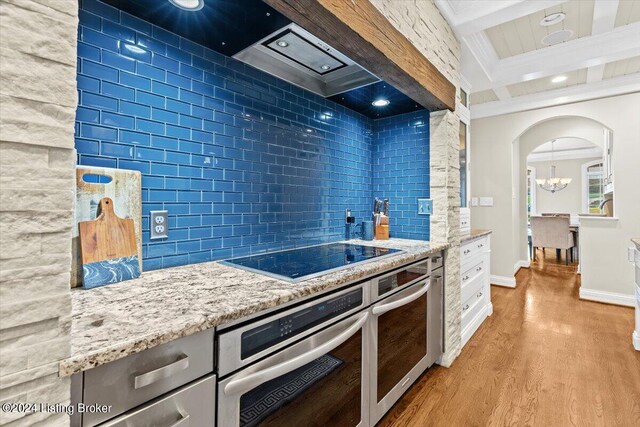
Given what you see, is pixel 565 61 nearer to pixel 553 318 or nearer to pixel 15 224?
pixel 553 318

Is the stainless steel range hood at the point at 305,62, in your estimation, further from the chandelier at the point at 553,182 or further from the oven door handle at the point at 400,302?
the chandelier at the point at 553,182

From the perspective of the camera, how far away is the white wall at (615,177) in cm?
344

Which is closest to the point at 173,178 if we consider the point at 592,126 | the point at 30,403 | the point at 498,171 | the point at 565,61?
the point at 30,403

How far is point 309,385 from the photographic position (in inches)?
42.3

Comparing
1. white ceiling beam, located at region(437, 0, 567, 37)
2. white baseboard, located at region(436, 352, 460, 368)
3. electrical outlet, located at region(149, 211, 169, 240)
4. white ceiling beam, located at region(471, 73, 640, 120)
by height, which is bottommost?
white baseboard, located at region(436, 352, 460, 368)

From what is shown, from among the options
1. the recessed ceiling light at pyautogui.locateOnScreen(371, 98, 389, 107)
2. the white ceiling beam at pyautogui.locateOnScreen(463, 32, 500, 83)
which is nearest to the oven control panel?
the recessed ceiling light at pyautogui.locateOnScreen(371, 98, 389, 107)

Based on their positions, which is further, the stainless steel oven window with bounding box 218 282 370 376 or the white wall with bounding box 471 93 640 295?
the white wall with bounding box 471 93 640 295

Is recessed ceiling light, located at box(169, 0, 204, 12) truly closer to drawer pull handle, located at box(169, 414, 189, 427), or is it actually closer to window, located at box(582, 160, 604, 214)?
drawer pull handle, located at box(169, 414, 189, 427)

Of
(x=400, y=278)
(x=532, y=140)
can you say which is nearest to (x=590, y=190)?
(x=532, y=140)

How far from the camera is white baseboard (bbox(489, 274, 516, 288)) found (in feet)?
14.0

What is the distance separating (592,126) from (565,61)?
3.00 meters

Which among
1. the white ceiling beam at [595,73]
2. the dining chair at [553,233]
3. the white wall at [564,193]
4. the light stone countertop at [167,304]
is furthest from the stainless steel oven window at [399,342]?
the white wall at [564,193]

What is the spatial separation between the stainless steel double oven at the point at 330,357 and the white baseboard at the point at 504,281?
10.5 feet

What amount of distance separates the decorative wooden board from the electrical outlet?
6 centimetres
